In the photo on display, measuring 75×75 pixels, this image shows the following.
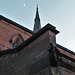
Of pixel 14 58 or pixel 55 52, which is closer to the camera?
pixel 55 52

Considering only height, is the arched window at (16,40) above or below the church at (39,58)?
above

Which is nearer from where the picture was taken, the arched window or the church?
the church

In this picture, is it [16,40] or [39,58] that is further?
[16,40]

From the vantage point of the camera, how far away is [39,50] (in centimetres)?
644

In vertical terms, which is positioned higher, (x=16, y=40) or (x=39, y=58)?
(x=16, y=40)

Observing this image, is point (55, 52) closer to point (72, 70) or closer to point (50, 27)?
point (50, 27)

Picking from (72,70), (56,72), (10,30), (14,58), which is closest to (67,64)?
(72,70)

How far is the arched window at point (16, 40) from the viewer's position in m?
16.8

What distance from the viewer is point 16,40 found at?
57.8 ft

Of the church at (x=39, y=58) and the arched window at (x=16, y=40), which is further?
the arched window at (x=16, y=40)

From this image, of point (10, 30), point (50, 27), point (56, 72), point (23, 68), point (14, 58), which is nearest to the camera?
point (56, 72)

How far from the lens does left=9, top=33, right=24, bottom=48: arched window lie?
660 inches

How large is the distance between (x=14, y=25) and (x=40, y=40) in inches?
462

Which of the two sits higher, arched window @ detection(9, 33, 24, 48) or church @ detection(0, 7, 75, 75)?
arched window @ detection(9, 33, 24, 48)
